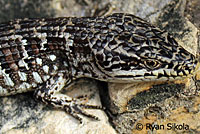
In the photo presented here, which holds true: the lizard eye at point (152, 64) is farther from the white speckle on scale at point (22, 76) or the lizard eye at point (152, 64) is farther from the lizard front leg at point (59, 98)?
the white speckle on scale at point (22, 76)

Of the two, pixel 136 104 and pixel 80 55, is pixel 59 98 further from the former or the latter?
pixel 136 104

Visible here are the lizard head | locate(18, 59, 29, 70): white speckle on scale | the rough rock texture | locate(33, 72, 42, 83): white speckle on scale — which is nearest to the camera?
the lizard head

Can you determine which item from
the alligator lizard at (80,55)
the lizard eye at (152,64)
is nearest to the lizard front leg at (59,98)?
the alligator lizard at (80,55)

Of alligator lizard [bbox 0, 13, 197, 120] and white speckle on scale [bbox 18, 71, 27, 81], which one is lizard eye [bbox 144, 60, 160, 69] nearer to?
alligator lizard [bbox 0, 13, 197, 120]

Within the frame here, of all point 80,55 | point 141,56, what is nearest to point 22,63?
point 80,55

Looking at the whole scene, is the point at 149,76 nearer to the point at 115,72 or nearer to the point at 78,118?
the point at 115,72

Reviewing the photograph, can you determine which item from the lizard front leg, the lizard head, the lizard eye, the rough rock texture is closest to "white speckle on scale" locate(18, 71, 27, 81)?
the lizard front leg

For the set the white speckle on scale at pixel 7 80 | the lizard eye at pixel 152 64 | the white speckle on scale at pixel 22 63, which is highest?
the white speckle on scale at pixel 22 63
